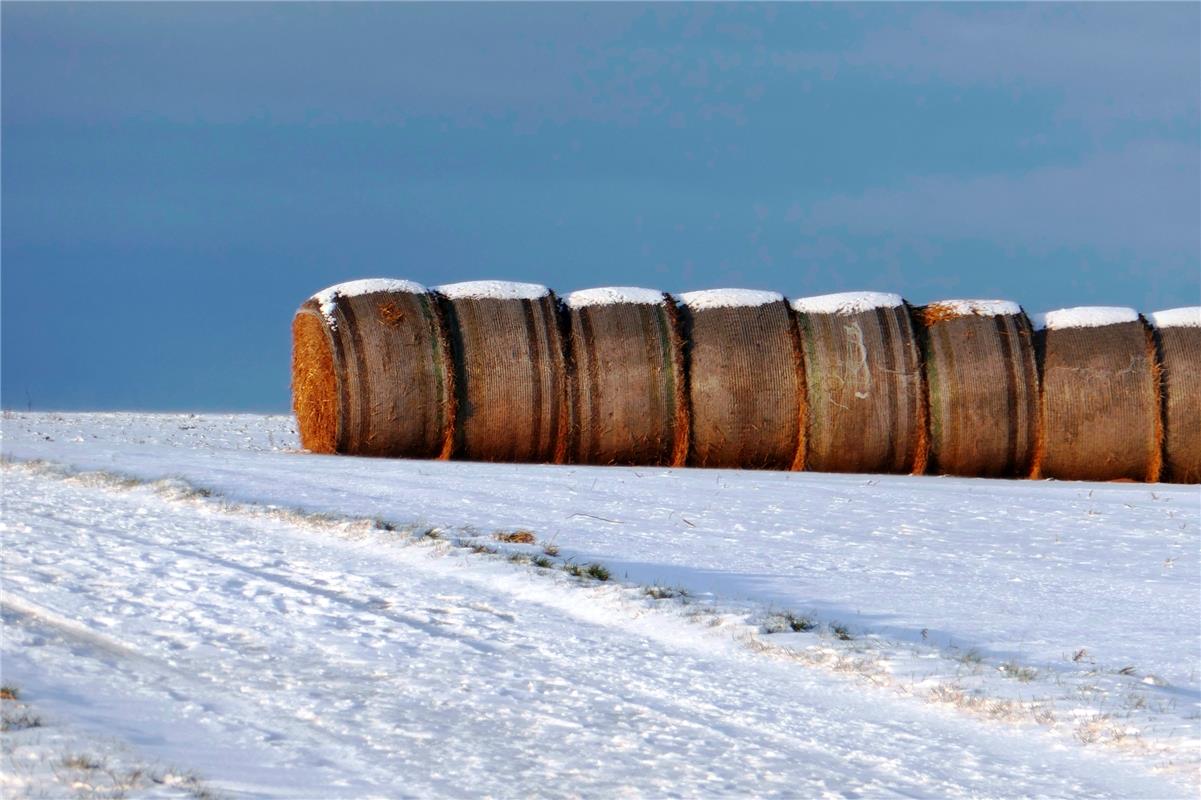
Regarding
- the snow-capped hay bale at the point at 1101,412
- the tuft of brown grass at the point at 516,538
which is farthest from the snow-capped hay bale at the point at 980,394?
the tuft of brown grass at the point at 516,538

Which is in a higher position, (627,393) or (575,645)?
(627,393)

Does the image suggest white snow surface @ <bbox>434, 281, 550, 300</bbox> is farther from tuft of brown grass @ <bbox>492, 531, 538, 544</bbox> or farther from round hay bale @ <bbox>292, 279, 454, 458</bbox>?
tuft of brown grass @ <bbox>492, 531, 538, 544</bbox>

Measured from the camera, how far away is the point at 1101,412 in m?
15.2

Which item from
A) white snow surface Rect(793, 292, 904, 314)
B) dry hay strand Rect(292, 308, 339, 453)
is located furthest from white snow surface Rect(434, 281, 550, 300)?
white snow surface Rect(793, 292, 904, 314)

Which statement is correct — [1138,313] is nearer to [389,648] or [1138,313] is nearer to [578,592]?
[578,592]

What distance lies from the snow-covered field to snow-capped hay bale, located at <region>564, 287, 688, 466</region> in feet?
11.6

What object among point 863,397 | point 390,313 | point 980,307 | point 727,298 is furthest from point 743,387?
point 390,313

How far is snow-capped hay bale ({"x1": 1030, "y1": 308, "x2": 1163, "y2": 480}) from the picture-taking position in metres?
15.2

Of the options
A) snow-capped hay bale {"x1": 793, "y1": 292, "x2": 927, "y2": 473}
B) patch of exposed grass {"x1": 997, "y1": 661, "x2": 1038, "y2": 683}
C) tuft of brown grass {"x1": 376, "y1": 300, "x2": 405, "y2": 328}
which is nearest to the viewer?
patch of exposed grass {"x1": 997, "y1": 661, "x2": 1038, "y2": 683}

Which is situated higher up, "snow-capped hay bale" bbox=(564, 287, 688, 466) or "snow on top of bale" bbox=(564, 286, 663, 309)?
"snow on top of bale" bbox=(564, 286, 663, 309)

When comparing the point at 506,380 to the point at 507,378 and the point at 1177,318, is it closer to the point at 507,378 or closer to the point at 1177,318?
the point at 507,378

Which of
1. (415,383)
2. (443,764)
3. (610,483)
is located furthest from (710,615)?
(415,383)

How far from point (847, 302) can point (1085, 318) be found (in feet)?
8.28

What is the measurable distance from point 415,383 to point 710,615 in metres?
7.55
